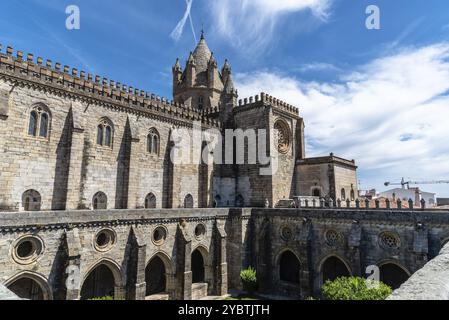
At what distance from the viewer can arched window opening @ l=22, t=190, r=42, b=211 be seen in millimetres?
18406

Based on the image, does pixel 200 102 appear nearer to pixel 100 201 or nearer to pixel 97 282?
pixel 100 201

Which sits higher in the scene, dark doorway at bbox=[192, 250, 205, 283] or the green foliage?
the green foliage

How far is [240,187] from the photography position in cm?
3112

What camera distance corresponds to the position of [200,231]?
22.8m

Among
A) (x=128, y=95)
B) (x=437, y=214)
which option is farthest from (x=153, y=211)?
(x=437, y=214)

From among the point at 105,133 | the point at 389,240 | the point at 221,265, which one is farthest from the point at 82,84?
the point at 389,240

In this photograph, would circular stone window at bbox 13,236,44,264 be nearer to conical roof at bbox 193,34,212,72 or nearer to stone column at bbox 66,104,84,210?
stone column at bbox 66,104,84,210

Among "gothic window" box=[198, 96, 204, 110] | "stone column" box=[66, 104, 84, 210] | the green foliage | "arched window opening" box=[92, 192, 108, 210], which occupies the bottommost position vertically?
the green foliage

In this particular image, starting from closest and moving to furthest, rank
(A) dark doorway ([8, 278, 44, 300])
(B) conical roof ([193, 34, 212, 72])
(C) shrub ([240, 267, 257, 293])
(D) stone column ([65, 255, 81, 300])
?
1. (D) stone column ([65, 255, 81, 300])
2. (A) dark doorway ([8, 278, 44, 300])
3. (C) shrub ([240, 267, 257, 293])
4. (B) conical roof ([193, 34, 212, 72])

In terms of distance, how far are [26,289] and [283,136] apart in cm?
2654

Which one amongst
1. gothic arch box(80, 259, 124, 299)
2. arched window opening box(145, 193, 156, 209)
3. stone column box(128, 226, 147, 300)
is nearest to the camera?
stone column box(128, 226, 147, 300)

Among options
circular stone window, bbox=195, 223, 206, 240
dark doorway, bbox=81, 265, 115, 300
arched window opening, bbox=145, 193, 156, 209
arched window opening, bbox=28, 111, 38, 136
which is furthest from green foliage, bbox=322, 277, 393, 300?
arched window opening, bbox=28, 111, 38, 136

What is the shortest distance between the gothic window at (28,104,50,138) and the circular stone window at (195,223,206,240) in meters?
12.8
